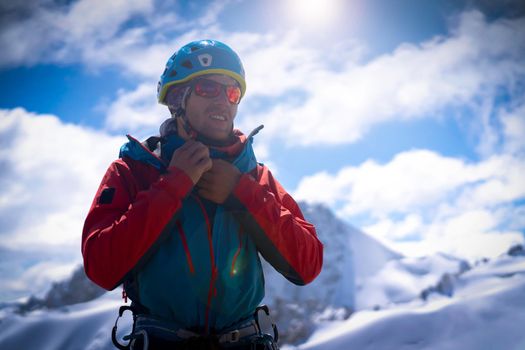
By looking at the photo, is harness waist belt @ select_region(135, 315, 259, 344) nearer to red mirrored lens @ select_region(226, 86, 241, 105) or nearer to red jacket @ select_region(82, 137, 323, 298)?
red jacket @ select_region(82, 137, 323, 298)

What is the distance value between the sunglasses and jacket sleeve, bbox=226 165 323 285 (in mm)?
1030

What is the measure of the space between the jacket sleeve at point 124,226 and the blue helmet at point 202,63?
1422 millimetres

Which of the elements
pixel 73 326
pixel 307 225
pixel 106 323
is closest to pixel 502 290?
pixel 307 225

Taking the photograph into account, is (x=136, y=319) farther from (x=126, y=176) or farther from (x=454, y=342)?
(x=454, y=342)

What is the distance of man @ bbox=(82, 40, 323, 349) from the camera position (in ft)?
10.00

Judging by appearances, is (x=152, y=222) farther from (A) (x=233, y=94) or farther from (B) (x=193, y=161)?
(A) (x=233, y=94)

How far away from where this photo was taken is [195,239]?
329cm

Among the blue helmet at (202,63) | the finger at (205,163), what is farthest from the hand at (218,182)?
the blue helmet at (202,63)

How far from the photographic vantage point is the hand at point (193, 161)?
3.25m

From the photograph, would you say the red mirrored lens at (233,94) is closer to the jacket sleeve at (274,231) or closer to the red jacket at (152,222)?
the red jacket at (152,222)

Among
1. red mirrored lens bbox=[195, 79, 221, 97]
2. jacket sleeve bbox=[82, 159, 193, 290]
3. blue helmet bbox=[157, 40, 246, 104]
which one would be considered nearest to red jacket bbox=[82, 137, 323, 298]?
jacket sleeve bbox=[82, 159, 193, 290]

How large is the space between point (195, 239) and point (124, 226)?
1.92 feet

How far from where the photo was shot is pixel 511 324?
27.9 m

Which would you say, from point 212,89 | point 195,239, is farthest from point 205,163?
point 212,89
